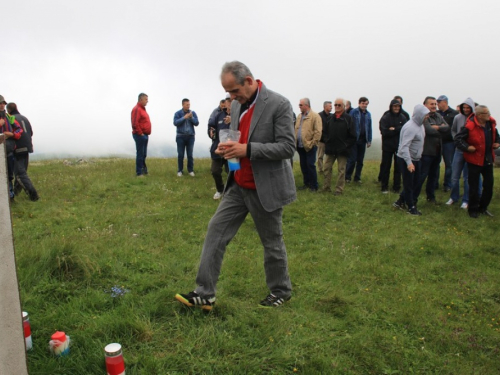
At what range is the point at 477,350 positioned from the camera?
148 inches

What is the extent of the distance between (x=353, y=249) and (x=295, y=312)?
2601mm

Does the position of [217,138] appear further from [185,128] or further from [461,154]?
[461,154]

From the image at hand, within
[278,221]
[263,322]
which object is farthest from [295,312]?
[278,221]

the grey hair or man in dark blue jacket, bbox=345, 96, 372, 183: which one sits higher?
the grey hair

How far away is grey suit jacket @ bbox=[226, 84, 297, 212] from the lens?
152 inches

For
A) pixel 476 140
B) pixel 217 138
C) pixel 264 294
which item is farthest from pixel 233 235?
pixel 476 140

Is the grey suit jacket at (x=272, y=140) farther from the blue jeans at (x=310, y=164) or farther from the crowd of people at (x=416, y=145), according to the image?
the blue jeans at (x=310, y=164)

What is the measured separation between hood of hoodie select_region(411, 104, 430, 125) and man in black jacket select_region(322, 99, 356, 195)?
80.7 inches

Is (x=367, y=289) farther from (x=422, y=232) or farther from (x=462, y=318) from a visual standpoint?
(x=422, y=232)

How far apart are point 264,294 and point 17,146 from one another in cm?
762

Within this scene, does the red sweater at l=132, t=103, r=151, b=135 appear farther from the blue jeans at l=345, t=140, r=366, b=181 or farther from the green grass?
the blue jeans at l=345, t=140, r=366, b=181

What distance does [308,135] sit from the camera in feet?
34.9

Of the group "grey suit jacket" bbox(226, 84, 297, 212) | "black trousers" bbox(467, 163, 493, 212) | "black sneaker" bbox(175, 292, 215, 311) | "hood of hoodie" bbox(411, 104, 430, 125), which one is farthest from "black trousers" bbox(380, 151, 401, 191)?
"black sneaker" bbox(175, 292, 215, 311)

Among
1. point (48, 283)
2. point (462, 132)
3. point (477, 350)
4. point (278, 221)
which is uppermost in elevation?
point (462, 132)
